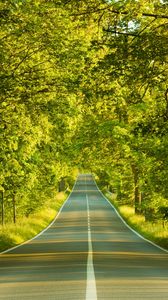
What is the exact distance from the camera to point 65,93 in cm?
1942

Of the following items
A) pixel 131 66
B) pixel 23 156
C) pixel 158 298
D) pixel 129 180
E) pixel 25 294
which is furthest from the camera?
pixel 129 180

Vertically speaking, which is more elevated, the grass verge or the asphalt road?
the grass verge

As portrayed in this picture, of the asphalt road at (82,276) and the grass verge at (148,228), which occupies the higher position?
the grass verge at (148,228)

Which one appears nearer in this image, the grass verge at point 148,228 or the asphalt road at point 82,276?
the asphalt road at point 82,276

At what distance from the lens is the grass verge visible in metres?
28.9

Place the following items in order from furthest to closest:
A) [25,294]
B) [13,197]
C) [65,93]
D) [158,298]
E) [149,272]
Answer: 1. [13,197]
2. [65,93]
3. [149,272]
4. [25,294]
5. [158,298]

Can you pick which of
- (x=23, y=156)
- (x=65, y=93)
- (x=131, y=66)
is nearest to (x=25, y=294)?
(x=131, y=66)

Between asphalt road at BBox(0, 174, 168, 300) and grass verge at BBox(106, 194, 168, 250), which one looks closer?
asphalt road at BBox(0, 174, 168, 300)

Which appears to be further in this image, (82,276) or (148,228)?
(148,228)

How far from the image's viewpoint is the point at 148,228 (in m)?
37.2

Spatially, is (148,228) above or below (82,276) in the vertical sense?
above

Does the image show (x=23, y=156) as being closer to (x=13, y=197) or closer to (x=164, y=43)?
(x=164, y=43)

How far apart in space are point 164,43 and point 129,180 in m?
38.7

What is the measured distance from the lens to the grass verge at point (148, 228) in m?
28.9
